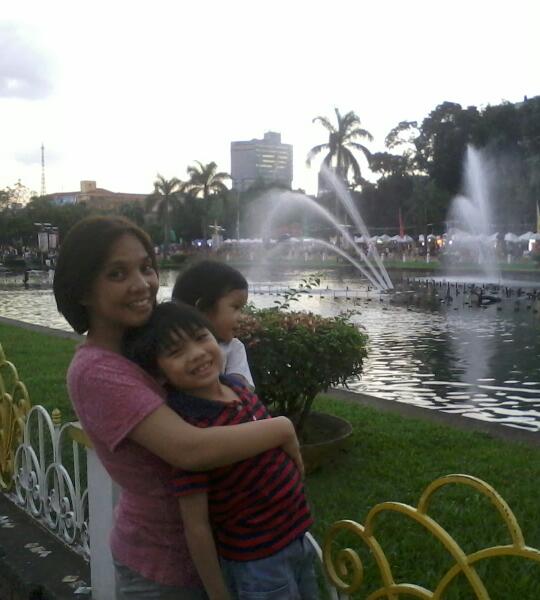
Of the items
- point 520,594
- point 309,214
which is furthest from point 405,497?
point 309,214

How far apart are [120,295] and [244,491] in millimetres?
512

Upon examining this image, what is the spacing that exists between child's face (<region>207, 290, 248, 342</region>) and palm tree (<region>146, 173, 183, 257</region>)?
2176 inches

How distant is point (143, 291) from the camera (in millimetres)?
1750

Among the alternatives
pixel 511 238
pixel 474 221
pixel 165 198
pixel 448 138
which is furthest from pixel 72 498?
pixel 165 198

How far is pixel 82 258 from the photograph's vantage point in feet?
5.70

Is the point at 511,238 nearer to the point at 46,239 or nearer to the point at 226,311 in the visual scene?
the point at 46,239

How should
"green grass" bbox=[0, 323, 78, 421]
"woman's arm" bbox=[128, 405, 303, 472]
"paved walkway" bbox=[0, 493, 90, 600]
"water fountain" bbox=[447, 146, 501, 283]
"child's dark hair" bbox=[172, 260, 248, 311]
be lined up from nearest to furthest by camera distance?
"woman's arm" bbox=[128, 405, 303, 472] < "child's dark hair" bbox=[172, 260, 248, 311] < "paved walkway" bbox=[0, 493, 90, 600] < "green grass" bbox=[0, 323, 78, 421] < "water fountain" bbox=[447, 146, 501, 283]

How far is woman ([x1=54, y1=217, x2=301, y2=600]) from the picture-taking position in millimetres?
1561

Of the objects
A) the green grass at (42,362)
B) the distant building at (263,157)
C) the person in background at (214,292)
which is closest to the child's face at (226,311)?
the person in background at (214,292)

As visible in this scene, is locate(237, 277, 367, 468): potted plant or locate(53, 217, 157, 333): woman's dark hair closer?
locate(53, 217, 157, 333): woman's dark hair

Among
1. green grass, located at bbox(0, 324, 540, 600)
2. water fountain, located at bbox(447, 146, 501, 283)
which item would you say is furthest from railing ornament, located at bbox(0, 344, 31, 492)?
water fountain, located at bbox(447, 146, 501, 283)

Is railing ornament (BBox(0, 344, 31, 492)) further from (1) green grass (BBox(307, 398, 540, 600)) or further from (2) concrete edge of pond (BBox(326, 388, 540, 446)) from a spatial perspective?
(2) concrete edge of pond (BBox(326, 388, 540, 446))

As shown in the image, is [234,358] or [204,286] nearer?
[204,286]

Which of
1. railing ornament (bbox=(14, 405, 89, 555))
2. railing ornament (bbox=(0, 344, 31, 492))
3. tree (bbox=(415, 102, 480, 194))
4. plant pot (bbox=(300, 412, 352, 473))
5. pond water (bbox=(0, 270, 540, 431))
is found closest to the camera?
railing ornament (bbox=(14, 405, 89, 555))
